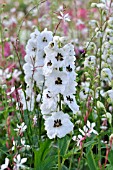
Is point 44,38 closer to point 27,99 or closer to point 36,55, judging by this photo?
point 36,55

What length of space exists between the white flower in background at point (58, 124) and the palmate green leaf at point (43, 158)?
26cm

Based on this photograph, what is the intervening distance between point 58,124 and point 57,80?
0.33 m

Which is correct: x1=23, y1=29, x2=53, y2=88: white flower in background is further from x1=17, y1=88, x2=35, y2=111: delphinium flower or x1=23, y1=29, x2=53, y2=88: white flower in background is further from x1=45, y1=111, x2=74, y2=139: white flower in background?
x1=45, y1=111, x2=74, y2=139: white flower in background

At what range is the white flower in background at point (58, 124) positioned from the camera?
3.41m

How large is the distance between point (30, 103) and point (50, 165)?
1.89 ft

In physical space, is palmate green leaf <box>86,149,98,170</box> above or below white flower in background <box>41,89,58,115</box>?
below

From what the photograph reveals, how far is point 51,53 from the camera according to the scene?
328cm

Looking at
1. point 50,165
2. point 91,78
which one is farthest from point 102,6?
point 50,165

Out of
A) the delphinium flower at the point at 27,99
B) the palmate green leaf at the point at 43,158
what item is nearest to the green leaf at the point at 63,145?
the palmate green leaf at the point at 43,158

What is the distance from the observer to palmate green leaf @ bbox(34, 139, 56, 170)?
364cm

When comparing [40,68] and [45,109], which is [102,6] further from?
[45,109]

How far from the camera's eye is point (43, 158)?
145 inches

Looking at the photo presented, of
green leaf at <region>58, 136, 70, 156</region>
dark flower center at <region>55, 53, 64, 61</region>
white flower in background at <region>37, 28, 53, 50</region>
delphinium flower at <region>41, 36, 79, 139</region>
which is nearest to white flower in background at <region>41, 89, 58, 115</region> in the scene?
delphinium flower at <region>41, 36, 79, 139</region>

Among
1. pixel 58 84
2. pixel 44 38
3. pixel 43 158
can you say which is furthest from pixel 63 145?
pixel 44 38
